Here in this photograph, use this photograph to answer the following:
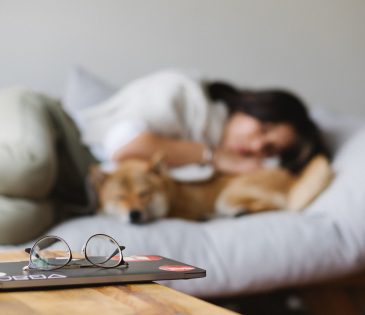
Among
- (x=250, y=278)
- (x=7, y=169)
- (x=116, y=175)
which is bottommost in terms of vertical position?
(x=250, y=278)

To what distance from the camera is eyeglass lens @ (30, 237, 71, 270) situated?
80cm

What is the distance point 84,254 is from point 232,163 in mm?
1440

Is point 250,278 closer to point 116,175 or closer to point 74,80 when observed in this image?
point 116,175

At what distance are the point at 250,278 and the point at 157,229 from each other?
0.86 feet

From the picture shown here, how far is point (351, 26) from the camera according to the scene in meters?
2.92

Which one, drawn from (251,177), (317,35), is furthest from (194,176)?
(317,35)

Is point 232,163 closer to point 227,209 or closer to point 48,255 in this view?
point 227,209

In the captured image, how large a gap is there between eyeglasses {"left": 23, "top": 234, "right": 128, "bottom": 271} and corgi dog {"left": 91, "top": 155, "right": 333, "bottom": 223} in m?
1.01

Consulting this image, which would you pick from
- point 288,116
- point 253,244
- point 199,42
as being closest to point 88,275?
point 253,244

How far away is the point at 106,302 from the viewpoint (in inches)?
27.2

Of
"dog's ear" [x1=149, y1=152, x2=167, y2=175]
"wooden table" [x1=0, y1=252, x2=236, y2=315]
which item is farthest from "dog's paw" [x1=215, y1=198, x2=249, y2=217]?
"wooden table" [x1=0, y1=252, x2=236, y2=315]

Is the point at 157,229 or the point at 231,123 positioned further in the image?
the point at 231,123

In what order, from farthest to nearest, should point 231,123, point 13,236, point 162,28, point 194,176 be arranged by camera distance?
1. point 162,28
2. point 231,123
3. point 194,176
4. point 13,236

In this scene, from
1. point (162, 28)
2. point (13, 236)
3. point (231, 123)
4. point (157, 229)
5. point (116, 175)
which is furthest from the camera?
point (162, 28)
